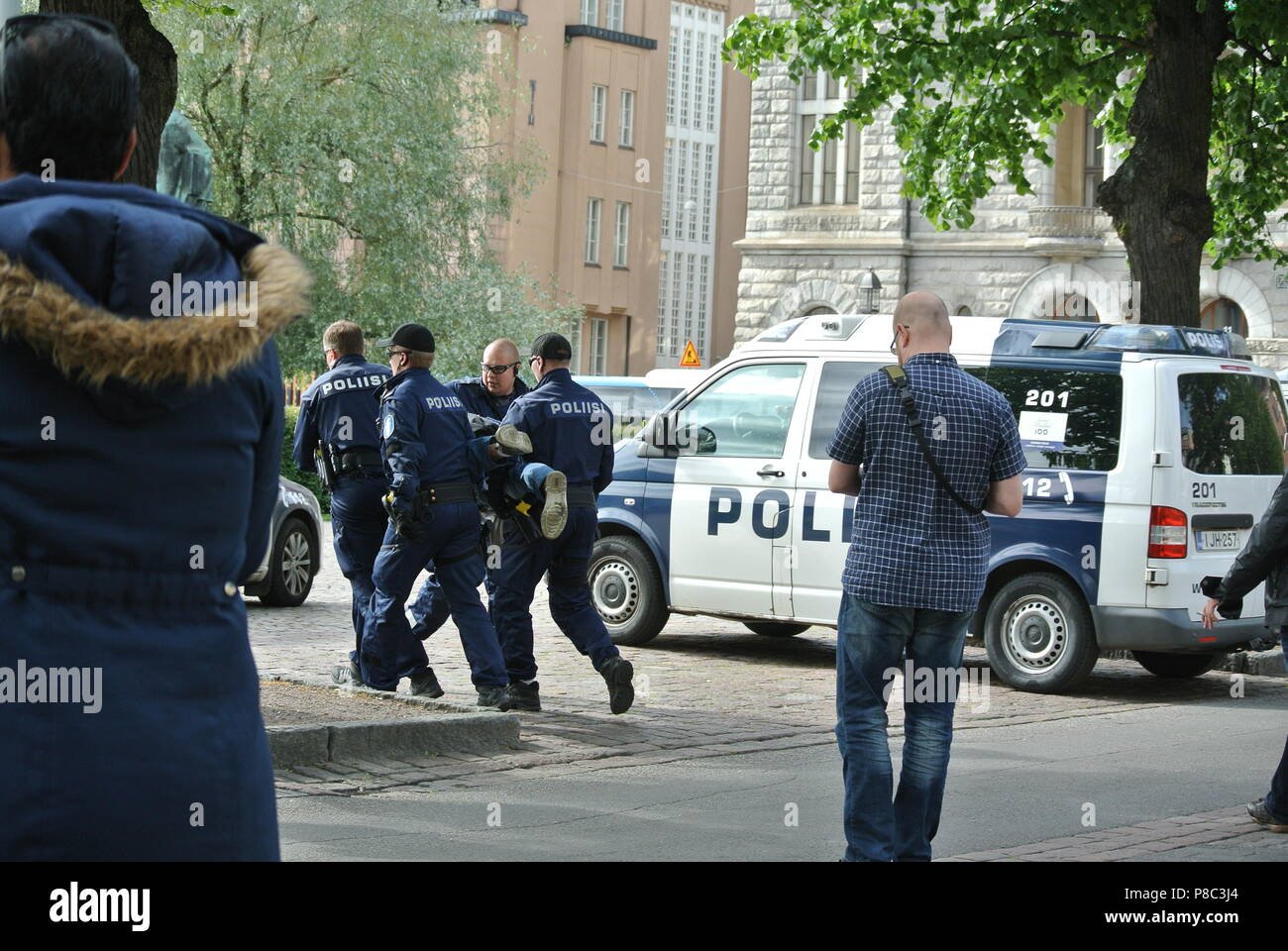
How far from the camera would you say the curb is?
8.32 meters

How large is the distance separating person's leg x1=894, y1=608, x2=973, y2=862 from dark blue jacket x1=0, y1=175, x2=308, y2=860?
374cm

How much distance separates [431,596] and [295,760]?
2.21 metres

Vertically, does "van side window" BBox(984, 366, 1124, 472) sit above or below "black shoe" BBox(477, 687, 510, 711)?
above

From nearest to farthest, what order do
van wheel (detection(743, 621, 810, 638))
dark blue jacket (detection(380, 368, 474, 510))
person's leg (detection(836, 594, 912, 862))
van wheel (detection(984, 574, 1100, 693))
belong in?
person's leg (detection(836, 594, 912, 862)), dark blue jacket (detection(380, 368, 474, 510)), van wheel (detection(984, 574, 1100, 693)), van wheel (detection(743, 621, 810, 638))

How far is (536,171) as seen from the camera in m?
36.2

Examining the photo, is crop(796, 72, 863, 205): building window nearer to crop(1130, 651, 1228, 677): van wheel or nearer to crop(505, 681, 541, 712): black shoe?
crop(1130, 651, 1228, 677): van wheel

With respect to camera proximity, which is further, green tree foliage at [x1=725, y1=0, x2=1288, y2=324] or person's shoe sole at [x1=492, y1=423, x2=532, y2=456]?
green tree foliage at [x1=725, y1=0, x2=1288, y2=324]

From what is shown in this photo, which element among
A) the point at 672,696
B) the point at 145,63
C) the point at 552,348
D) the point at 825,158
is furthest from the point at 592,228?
the point at 145,63

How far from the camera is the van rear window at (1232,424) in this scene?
37.9ft

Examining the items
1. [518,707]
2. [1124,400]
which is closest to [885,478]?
[518,707]

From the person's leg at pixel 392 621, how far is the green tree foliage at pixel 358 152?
65.9ft

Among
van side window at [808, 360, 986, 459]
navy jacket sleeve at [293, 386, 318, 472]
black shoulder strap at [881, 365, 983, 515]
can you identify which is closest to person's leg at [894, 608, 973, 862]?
black shoulder strap at [881, 365, 983, 515]

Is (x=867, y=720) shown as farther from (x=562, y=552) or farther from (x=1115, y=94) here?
(x=1115, y=94)

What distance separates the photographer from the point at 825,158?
42.1m
